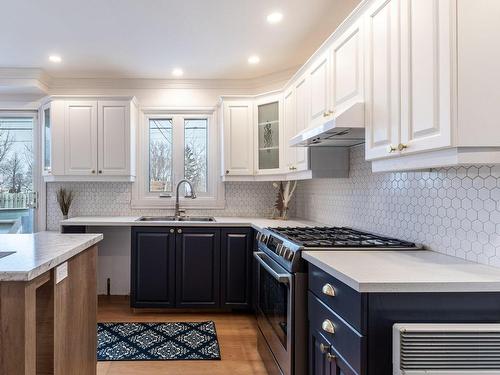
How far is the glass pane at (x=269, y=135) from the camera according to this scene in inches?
140

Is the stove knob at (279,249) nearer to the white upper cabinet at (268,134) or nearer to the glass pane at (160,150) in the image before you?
the white upper cabinet at (268,134)

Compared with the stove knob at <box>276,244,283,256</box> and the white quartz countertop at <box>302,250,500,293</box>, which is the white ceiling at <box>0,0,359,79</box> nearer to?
the stove knob at <box>276,244,283,256</box>

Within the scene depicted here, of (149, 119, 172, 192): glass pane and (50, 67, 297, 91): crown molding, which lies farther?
(149, 119, 172, 192): glass pane

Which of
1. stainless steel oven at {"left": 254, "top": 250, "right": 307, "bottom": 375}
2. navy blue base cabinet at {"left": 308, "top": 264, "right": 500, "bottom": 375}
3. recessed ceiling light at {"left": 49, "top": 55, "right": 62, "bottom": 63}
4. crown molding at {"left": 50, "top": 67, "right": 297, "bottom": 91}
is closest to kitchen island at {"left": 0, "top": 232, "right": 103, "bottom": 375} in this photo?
stainless steel oven at {"left": 254, "top": 250, "right": 307, "bottom": 375}

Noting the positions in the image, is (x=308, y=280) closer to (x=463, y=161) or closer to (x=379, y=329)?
(x=379, y=329)

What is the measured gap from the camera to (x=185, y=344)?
9.33 feet

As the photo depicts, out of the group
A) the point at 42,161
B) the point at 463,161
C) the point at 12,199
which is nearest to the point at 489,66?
the point at 463,161

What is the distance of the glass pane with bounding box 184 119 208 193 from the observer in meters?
4.19

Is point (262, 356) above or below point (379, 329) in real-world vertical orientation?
below

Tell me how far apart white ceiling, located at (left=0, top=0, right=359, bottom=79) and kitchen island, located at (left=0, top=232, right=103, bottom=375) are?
5.69 ft

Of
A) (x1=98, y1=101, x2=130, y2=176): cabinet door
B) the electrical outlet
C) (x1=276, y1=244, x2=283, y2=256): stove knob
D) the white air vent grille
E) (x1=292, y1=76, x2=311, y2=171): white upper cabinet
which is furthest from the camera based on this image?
(x1=98, y1=101, x2=130, y2=176): cabinet door

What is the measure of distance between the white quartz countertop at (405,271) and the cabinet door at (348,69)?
33.9 inches

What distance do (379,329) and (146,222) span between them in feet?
8.99

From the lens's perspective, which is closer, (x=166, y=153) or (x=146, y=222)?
(x=146, y=222)
